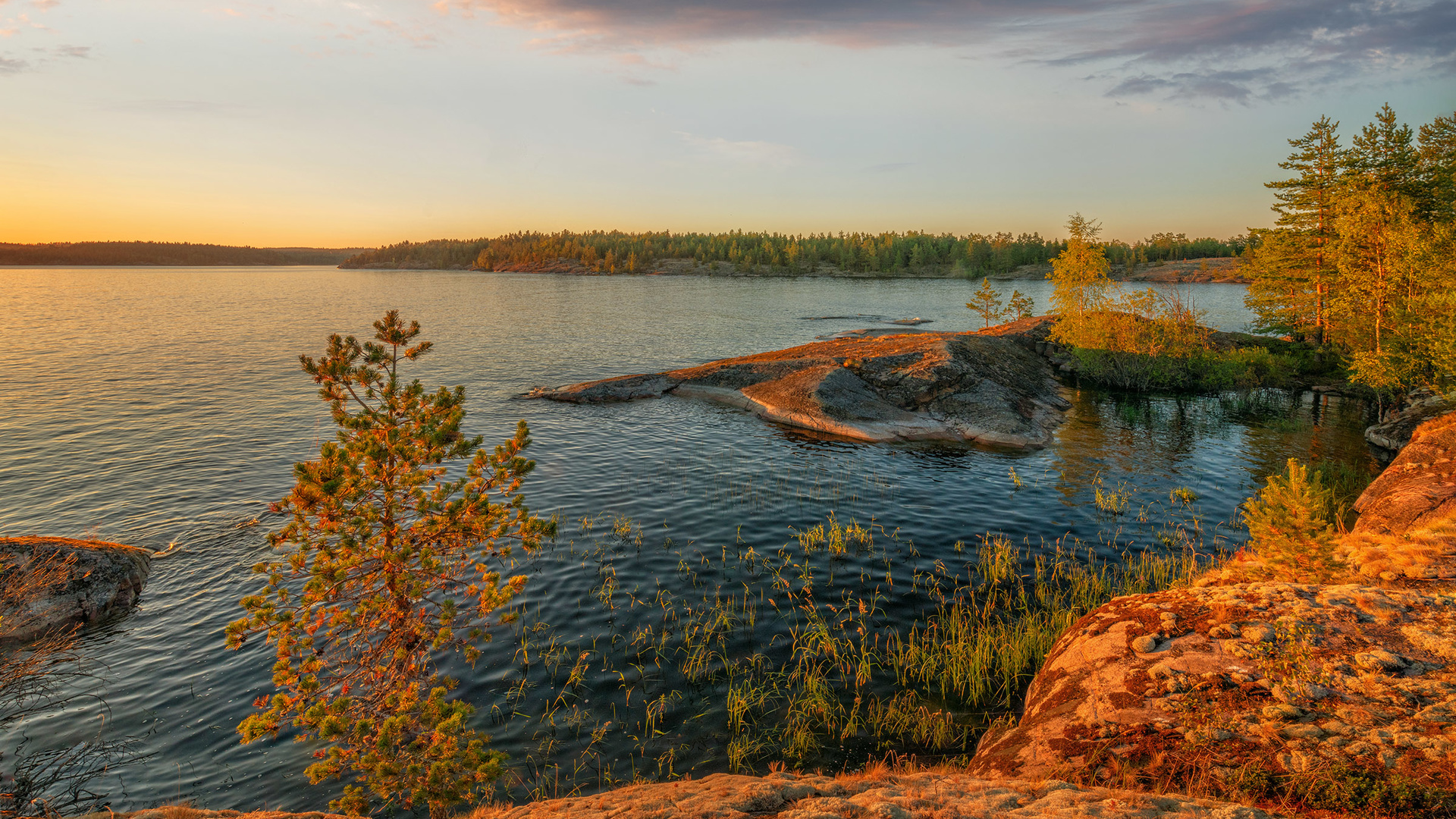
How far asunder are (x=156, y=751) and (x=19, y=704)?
3.03 meters

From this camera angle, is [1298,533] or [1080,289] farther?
[1080,289]

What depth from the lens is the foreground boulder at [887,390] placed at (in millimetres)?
29172

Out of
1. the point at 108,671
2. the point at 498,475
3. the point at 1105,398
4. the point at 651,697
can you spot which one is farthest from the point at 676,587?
the point at 1105,398

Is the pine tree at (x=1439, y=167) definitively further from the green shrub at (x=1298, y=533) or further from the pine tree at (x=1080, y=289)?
the green shrub at (x=1298, y=533)

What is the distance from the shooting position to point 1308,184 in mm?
43188

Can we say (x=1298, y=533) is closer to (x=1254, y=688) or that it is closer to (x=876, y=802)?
(x=1254, y=688)

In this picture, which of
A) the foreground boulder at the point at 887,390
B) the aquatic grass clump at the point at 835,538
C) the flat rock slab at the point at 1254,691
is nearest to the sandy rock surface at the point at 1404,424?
the foreground boulder at the point at 887,390

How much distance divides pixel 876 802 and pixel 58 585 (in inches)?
686

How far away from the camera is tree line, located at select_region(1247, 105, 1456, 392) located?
1118 inches

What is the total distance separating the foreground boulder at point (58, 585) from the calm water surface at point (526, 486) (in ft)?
1.94

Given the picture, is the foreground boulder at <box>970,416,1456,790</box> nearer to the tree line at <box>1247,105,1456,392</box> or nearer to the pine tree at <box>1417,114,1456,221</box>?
the tree line at <box>1247,105,1456,392</box>

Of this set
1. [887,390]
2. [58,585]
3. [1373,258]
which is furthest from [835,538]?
[1373,258]

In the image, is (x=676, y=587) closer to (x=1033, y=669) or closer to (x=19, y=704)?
(x=1033, y=669)

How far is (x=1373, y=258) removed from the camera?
108ft
